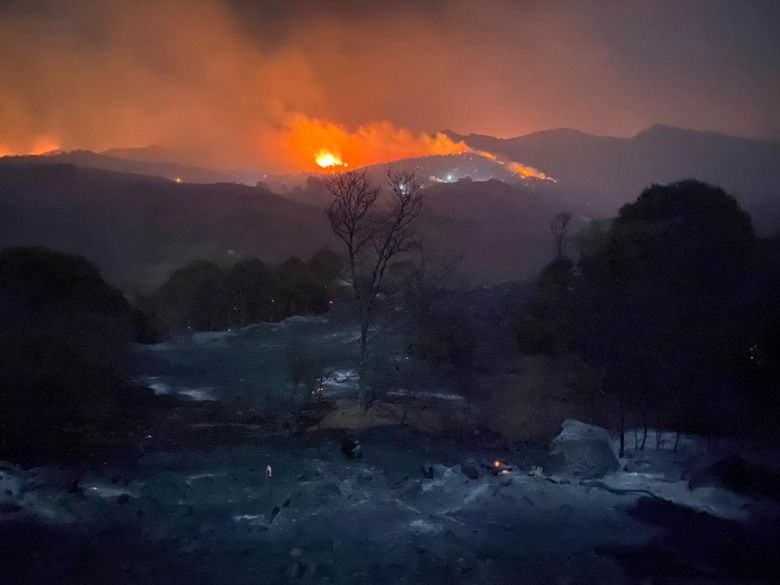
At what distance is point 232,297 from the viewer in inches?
1195

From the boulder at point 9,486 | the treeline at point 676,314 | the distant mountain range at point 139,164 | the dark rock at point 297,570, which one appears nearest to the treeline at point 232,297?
the treeline at point 676,314

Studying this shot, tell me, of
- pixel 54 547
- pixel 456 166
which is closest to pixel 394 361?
pixel 54 547

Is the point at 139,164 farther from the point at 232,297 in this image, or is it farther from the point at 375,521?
the point at 375,521

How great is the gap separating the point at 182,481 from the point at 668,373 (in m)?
11.2

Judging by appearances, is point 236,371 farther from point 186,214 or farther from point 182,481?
point 186,214

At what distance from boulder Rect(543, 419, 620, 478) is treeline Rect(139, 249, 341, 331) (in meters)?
19.1

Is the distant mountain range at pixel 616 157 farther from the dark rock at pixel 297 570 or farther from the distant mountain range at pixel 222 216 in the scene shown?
the dark rock at pixel 297 570

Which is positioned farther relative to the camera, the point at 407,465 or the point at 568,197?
the point at 568,197

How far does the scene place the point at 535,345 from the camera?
2189 cm

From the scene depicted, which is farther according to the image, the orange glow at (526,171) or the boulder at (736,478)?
the orange glow at (526,171)

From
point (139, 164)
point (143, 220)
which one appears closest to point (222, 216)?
point (143, 220)

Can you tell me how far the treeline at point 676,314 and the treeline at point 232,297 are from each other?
11.8 meters

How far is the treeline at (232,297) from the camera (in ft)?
96.4

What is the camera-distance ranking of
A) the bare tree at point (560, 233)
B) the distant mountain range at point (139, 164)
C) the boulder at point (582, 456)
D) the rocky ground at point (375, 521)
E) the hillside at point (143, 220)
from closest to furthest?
the rocky ground at point (375, 521) < the boulder at point (582, 456) < the bare tree at point (560, 233) < the hillside at point (143, 220) < the distant mountain range at point (139, 164)
